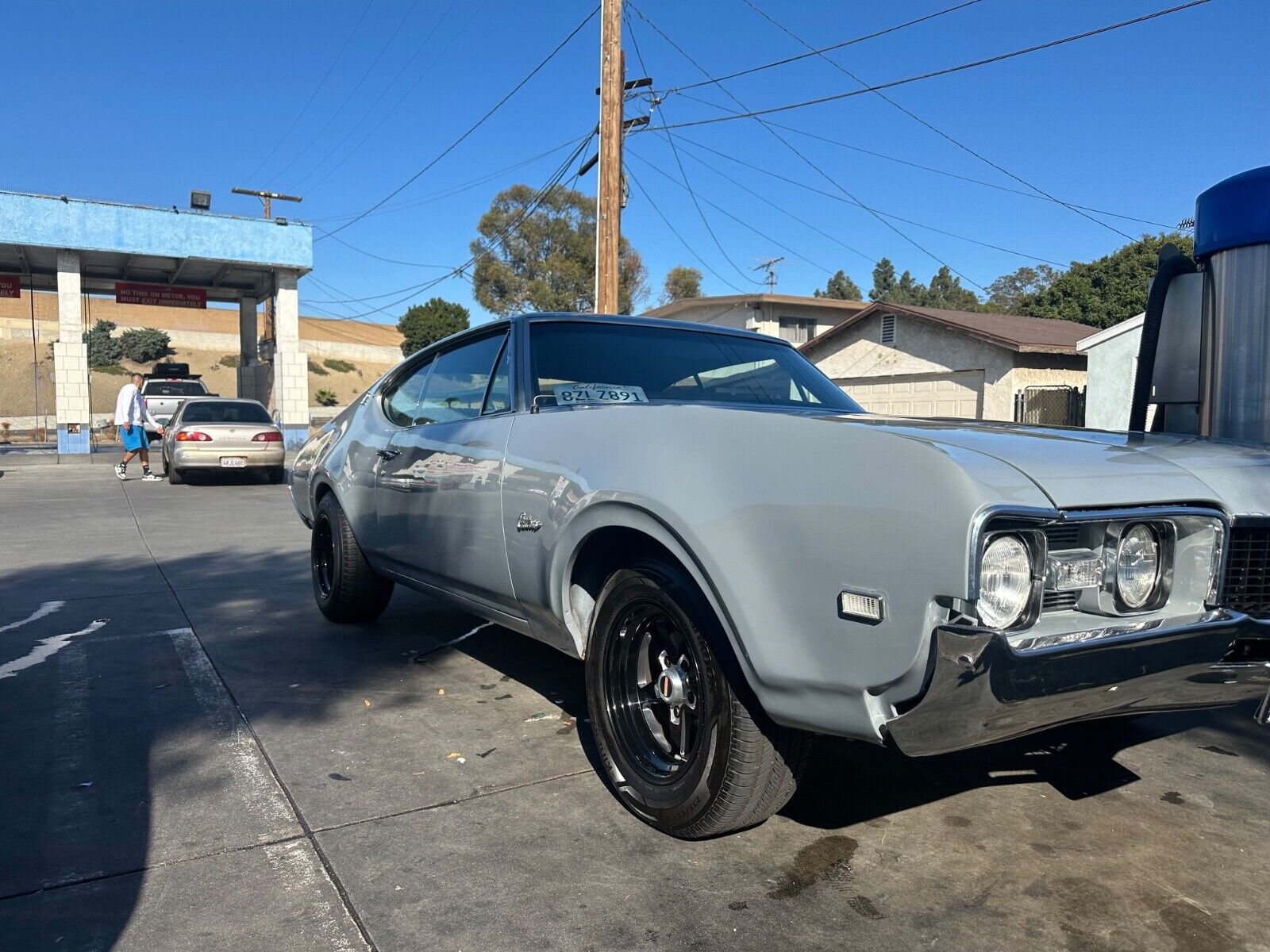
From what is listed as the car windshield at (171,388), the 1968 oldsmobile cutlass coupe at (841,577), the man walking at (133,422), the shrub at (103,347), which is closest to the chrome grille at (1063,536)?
the 1968 oldsmobile cutlass coupe at (841,577)

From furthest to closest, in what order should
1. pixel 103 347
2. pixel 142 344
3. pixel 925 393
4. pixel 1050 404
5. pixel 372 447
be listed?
pixel 142 344
pixel 103 347
pixel 925 393
pixel 1050 404
pixel 372 447

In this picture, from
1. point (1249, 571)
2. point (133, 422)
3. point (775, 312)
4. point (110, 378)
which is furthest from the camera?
point (110, 378)

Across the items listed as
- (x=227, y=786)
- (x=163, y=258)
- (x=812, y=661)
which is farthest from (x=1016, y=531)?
(x=163, y=258)

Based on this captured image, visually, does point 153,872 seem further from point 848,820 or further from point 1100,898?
point 1100,898

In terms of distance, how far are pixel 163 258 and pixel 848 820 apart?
23500 millimetres

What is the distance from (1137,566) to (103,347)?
6801 cm

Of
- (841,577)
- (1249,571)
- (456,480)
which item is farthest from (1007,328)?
(841,577)

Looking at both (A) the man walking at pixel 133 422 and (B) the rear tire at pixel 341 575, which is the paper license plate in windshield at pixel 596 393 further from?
(A) the man walking at pixel 133 422

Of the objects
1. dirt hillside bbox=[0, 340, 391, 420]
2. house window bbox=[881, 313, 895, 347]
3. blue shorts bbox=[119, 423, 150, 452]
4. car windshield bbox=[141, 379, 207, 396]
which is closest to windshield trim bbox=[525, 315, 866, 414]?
blue shorts bbox=[119, 423, 150, 452]

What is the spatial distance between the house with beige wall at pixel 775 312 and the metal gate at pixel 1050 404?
1501cm

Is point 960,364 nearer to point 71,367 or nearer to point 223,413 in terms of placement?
point 223,413

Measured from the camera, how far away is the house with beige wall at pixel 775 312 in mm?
35375

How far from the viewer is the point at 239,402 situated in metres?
15.8

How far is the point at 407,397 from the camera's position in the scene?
4883 millimetres
